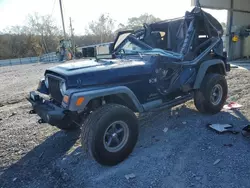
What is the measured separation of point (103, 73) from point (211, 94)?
257cm

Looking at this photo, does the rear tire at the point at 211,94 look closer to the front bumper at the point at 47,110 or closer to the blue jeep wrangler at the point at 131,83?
the blue jeep wrangler at the point at 131,83

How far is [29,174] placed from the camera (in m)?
3.23

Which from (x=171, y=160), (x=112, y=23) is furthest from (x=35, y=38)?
(x=171, y=160)

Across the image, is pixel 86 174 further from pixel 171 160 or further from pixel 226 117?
pixel 226 117

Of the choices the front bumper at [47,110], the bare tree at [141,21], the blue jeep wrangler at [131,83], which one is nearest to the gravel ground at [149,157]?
the blue jeep wrangler at [131,83]

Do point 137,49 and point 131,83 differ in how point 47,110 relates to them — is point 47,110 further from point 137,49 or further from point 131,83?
point 137,49

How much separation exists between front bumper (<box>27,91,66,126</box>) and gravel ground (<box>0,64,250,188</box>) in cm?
73

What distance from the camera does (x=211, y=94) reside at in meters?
4.70

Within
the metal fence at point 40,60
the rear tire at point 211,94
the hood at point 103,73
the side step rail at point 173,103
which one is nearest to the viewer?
the hood at point 103,73

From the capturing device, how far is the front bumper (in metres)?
3.04

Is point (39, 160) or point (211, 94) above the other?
point (211, 94)

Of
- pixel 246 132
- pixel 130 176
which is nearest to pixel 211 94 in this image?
pixel 246 132

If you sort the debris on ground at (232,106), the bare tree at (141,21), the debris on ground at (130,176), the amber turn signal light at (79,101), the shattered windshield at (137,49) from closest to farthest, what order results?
the amber turn signal light at (79,101), the debris on ground at (130,176), the shattered windshield at (137,49), the debris on ground at (232,106), the bare tree at (141,21)

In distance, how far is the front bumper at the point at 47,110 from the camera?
3035 mm
